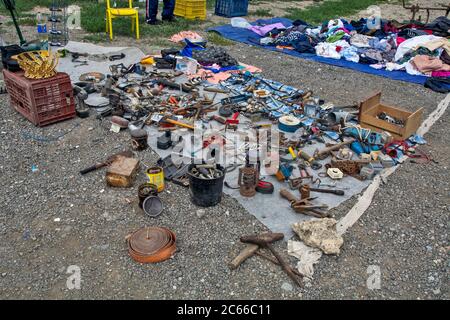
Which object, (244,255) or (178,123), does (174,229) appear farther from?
(178,123)

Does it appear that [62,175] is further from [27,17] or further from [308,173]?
[27,17]

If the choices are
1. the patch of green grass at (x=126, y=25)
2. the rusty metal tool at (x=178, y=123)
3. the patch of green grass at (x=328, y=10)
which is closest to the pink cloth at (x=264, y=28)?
the patch of green grass at (x=126, y=25)

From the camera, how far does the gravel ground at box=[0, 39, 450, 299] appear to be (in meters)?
3.70

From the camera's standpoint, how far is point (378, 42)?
11.1 meters

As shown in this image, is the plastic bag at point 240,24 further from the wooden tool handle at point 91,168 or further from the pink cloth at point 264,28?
the wooden tool handle at point 91,168

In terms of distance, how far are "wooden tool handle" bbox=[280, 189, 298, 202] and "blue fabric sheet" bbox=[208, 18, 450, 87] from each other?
6.33m

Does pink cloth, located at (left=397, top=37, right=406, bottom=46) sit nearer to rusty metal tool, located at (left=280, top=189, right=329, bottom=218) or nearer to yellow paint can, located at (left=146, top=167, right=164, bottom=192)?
rusty metal tool, located at (left=280, top=189, right=329, bottom=218)

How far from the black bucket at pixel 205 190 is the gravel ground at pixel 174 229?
115mm

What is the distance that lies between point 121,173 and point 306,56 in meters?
7.61

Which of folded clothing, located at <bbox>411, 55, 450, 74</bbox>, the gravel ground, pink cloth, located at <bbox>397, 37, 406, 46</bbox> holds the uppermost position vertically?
pink cloth, located at <bbox>397, 37, 406, 46</bbox>

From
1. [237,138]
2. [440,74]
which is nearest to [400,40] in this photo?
[440,74]

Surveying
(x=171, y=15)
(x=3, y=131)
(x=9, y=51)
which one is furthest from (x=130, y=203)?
(x=171, y=15)

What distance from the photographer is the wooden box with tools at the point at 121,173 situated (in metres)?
4.91

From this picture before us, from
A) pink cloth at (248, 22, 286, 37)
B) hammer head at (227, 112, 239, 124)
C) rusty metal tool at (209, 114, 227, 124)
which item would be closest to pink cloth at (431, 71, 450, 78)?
pink cloth at (248, 22, 286, 37)
